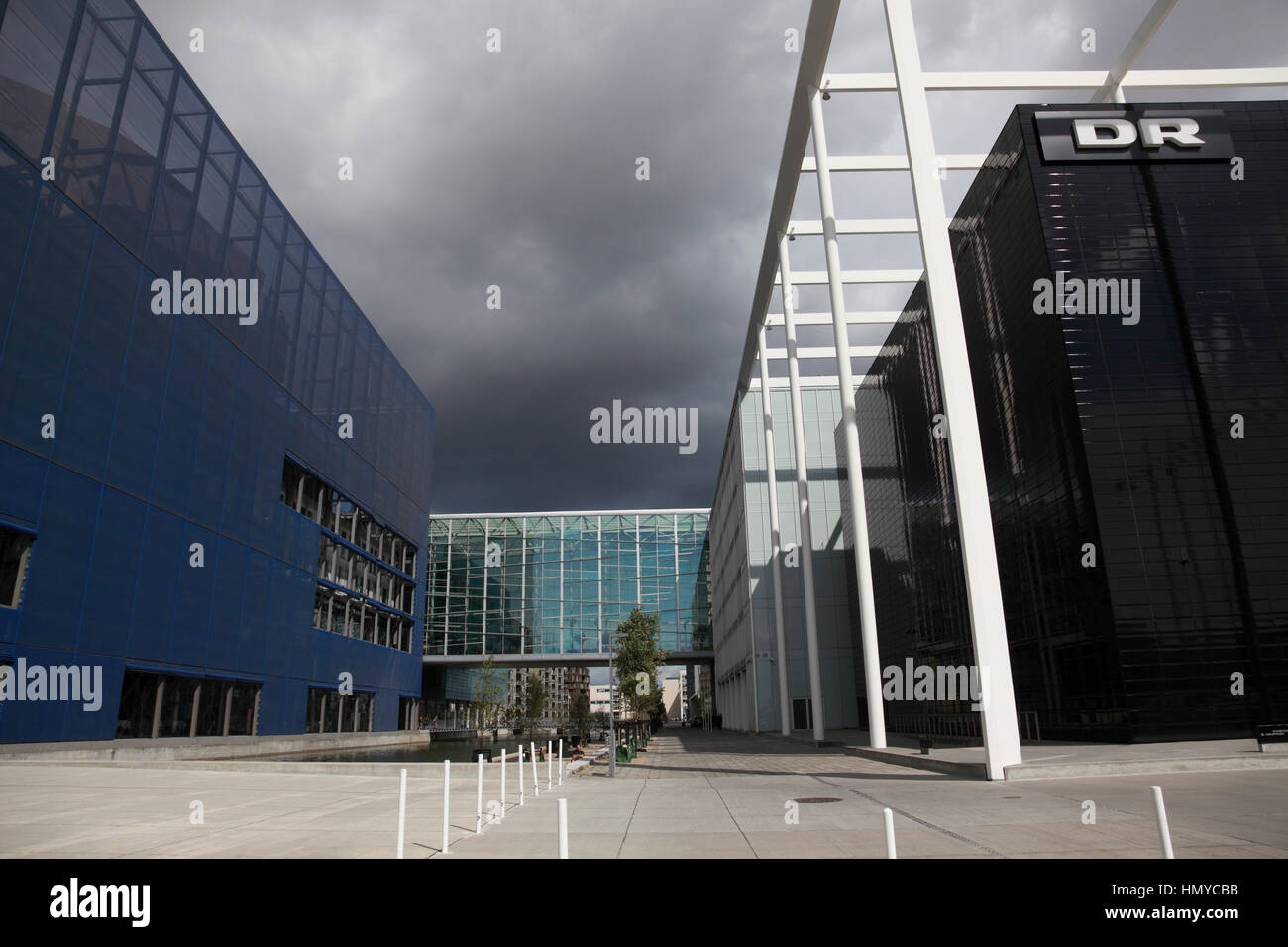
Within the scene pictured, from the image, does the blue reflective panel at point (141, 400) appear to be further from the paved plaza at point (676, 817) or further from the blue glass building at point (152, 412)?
the paved plaza at point (676, 817)

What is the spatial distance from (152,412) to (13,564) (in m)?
8.99

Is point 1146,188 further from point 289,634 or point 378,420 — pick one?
point 378,420

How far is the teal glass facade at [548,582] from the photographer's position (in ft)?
267

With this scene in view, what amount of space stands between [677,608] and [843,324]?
61.5 m

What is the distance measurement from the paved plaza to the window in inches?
324

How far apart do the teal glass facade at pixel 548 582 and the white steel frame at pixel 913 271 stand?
135ft

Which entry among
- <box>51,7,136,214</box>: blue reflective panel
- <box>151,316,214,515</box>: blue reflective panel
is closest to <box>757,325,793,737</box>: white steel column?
<box>151,316,214,515</box>: blue reflective panel

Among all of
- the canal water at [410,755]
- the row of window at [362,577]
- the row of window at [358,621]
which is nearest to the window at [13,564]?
the canal water at [410,755]

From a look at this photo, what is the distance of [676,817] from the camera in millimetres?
12023

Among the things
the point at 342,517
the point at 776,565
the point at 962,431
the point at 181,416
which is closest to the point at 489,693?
the point at 342,517

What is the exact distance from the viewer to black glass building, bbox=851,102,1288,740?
22.4 metres

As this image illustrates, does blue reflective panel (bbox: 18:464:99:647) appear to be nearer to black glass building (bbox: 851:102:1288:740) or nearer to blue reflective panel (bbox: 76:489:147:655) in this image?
blue reflective panel (bbox: 76:489:147:655)

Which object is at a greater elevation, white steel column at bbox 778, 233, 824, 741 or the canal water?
white steel column at bbox 778, 233, 824, 741
